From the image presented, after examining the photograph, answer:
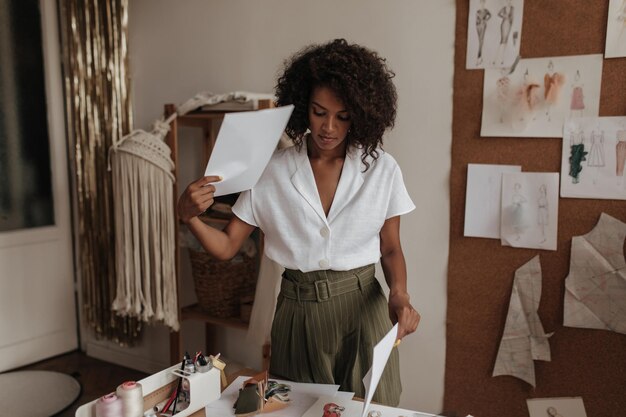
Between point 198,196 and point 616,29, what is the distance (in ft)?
4.37

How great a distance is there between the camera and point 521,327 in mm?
1865

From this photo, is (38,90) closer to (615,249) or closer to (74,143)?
(74,143)

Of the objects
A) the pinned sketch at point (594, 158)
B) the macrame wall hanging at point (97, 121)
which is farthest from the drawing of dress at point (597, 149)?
the macrame wall hanging at point (97, 121)

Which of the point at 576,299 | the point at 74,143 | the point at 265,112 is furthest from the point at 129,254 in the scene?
the point at 576,299

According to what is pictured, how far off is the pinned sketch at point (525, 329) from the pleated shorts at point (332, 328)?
26.9 inches

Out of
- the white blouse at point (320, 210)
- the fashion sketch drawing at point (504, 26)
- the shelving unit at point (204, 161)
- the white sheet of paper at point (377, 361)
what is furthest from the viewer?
the shelving unit at point (204, 161)

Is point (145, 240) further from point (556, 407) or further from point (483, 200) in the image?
point (556, 407)

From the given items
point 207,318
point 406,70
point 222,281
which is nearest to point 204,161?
point 222,281

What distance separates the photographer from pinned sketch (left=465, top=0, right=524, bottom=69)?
5.80 ft

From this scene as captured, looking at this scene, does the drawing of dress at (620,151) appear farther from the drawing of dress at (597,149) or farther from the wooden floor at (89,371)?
the wooden floor at (89,371)

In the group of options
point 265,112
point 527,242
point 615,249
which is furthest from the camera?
point 527,242

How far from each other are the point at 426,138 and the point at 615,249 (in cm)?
70

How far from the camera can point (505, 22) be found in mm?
1775

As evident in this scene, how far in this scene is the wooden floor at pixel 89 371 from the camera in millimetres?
2734
